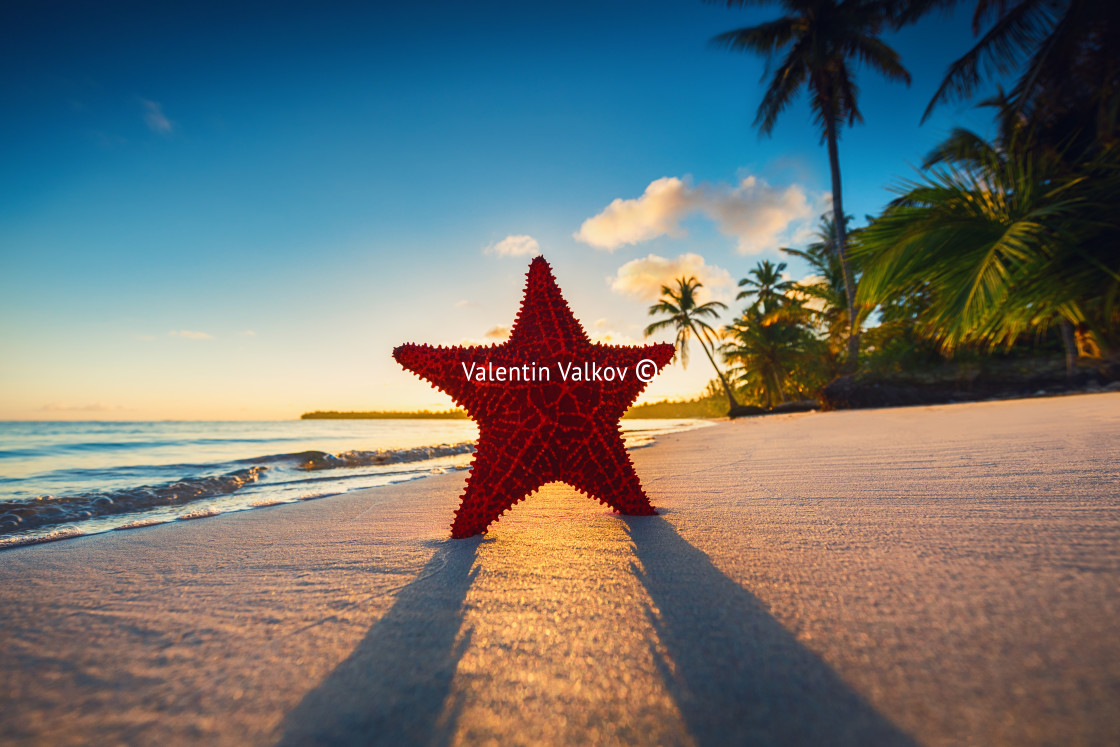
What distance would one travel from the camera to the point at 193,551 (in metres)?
2.34

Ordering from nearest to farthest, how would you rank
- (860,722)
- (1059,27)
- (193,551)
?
(860,722)
(193,551)
(1059,27)

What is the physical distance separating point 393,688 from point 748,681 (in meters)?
0.75

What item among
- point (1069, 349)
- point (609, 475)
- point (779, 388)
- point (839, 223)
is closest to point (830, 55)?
point (839, 223)

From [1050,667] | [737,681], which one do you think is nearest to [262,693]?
[737,681]

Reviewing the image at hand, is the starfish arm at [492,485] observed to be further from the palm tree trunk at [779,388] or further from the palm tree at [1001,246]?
the palm tree trunk at [779,388]

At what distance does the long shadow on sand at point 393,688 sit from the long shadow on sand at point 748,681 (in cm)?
50

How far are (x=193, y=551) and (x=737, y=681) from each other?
2.71 m

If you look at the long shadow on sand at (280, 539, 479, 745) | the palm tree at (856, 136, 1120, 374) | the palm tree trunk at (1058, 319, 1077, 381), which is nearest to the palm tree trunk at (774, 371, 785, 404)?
the palm tree trunk at (1058, 319, 1077, 381)

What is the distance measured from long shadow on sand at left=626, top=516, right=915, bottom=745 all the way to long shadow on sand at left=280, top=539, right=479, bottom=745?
0.50 meters

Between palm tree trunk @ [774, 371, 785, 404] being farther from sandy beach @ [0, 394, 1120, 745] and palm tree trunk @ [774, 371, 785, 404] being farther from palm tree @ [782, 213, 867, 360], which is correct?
sandy beach @ [0, 394, 1120, 745]

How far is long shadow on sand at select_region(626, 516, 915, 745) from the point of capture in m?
0.76

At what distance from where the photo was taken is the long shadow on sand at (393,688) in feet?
2.78

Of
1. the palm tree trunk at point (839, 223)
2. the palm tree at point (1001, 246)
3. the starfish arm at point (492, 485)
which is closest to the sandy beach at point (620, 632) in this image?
the starfish arm at point (492, 485)

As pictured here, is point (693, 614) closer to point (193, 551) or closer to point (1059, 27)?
point (193, 551)
